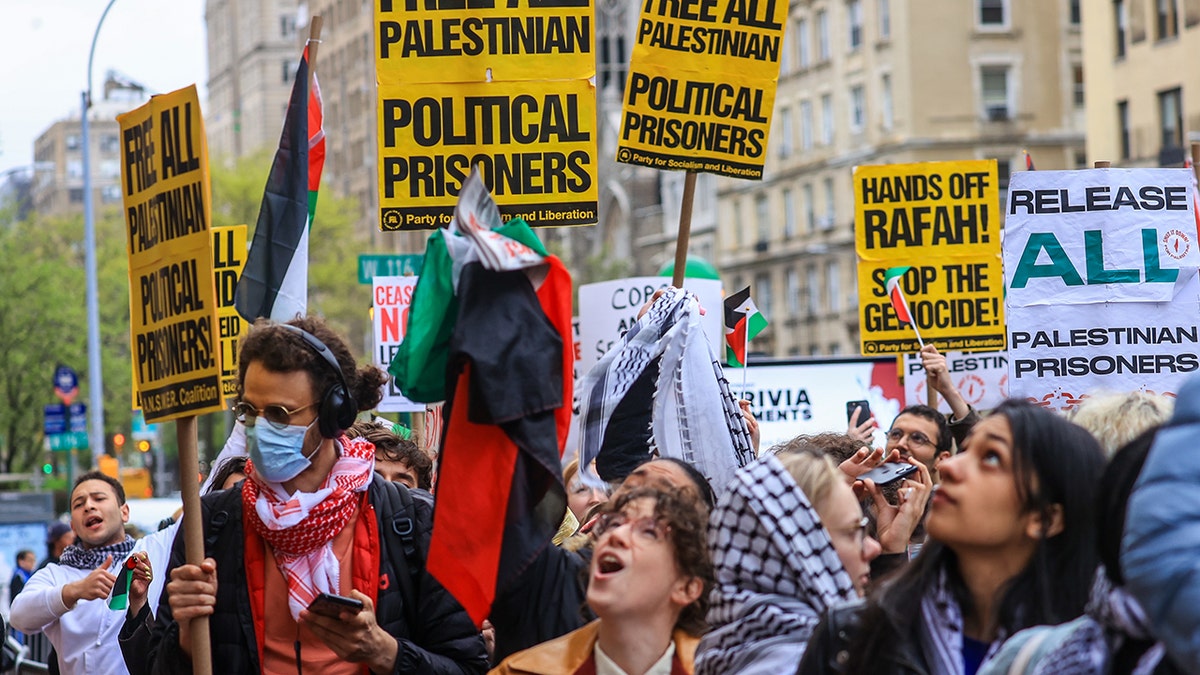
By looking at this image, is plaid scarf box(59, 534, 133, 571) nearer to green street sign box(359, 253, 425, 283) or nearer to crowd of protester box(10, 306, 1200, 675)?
crowd of protester box(10, 306, 1200, 675)

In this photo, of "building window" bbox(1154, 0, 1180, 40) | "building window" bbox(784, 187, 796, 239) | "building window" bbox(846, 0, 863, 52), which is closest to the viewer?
"building window" bbox(1154, 0, 1180, 40)

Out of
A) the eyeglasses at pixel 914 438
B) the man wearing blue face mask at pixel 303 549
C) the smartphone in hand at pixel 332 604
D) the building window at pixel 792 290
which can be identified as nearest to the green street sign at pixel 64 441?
the eyeglasses at pixel 914 438

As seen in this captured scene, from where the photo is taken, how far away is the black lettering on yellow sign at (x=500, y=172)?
28.1 ft

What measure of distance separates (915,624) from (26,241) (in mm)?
52331

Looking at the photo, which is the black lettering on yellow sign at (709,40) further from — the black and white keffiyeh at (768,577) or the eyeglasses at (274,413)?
the black and white keffiyeh at (768,577)

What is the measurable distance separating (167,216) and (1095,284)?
16.3ft

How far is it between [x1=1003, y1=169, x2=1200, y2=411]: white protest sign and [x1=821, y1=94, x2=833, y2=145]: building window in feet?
198

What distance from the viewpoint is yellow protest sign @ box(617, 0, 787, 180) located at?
902cm

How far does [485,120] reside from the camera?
8664 millimetres

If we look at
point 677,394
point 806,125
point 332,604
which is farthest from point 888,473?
point 806,125

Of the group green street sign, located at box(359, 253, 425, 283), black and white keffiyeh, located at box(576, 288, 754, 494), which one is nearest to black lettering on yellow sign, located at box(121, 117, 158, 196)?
black and white keffiyeh, located at box(576, 288, 754, 494)

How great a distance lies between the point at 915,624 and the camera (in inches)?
157

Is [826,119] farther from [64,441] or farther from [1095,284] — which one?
[1095,284]

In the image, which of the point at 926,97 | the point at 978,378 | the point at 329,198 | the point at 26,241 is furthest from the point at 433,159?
the point at 329,198
